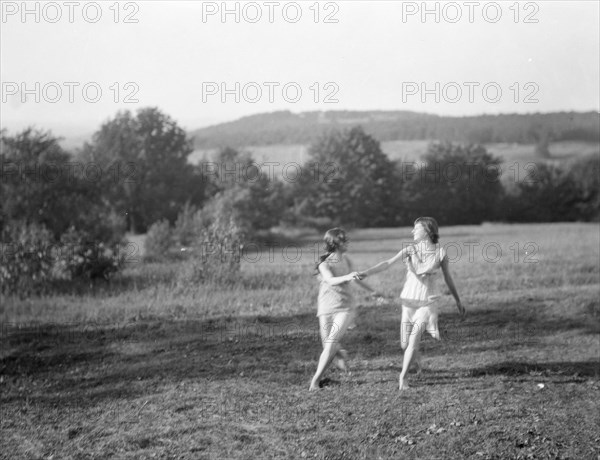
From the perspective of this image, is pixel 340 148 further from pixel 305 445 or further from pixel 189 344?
pixel 305 445

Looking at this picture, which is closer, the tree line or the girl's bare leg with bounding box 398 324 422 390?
the girl's bare leg with bounding box 398 324 422 390

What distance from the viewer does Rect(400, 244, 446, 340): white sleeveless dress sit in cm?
642

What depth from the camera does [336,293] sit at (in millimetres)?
6488

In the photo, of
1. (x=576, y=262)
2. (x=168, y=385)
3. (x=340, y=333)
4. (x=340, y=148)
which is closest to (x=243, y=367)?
(x=168, y=385)

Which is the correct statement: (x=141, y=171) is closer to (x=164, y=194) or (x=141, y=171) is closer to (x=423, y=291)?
(x=164, y=194)

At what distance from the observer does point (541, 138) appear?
41.5ft

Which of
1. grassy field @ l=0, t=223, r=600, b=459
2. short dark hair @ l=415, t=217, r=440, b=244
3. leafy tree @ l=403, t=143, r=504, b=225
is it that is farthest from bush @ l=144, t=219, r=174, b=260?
short dark hair @ l=415, t=217, r=440, b=244

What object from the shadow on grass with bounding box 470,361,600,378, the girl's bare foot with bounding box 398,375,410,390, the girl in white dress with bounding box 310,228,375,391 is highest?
the girl in white dress with bounding box 310,228,375,391

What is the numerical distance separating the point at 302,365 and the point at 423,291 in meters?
2.26

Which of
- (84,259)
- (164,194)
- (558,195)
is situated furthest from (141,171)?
(558,195)

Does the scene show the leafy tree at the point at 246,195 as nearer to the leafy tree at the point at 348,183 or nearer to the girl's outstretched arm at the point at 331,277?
the leafy tree at the point at 348,183

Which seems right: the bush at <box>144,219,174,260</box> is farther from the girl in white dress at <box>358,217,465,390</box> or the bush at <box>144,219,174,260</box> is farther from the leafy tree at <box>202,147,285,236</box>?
the girl in white dress at <box>358,217,465,390</box>

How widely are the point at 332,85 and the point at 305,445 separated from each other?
20.8ft

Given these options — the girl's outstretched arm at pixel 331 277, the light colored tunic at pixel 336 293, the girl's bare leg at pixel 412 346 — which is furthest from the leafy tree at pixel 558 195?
the girl's outstretched arm at pixel 331 277
